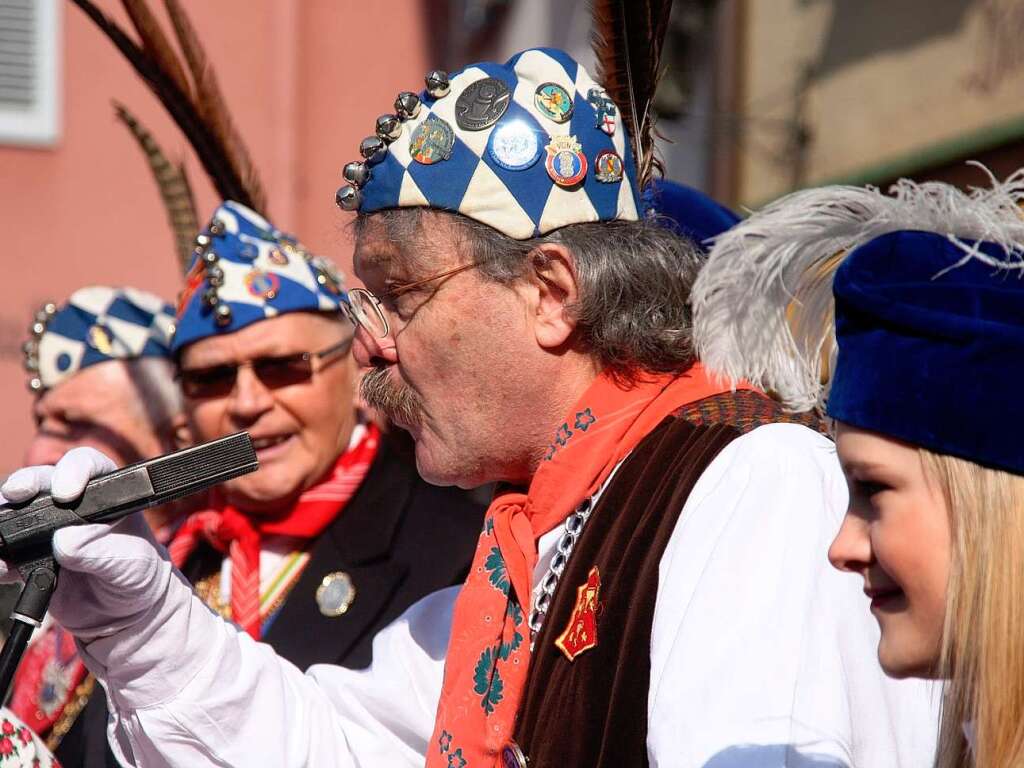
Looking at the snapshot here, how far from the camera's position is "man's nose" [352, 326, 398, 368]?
250cm

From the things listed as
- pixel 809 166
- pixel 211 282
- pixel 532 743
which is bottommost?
pixel 532 743

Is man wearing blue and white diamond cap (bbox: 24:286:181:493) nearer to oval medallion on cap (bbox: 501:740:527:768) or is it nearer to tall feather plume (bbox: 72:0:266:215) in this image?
tall feather plume (bbox: 72:0:266:215)

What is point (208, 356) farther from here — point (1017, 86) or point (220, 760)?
point (1017, 86)

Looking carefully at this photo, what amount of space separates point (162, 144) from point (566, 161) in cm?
522

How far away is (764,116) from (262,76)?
304 centimetres

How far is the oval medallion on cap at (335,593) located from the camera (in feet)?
10.7

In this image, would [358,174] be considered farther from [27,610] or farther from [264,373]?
[264,373]

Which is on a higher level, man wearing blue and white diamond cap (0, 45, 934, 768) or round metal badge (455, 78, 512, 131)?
round metal badge (455, 78, 512, 131)

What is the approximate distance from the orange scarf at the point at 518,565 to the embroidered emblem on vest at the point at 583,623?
153 mm

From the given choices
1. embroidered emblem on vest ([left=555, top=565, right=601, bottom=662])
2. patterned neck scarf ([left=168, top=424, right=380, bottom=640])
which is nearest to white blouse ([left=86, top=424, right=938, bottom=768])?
embroidered emblem on vest ([left=555, top=565, right=601, bottom=662])

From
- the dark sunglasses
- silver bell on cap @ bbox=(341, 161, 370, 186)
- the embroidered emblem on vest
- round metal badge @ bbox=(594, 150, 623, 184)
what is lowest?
the embroidered emblem on vest

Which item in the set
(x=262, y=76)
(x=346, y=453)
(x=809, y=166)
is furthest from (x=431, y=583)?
(x=262, y=76)

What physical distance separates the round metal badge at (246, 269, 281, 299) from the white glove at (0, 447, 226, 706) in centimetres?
119

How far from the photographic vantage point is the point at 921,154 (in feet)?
15.9
